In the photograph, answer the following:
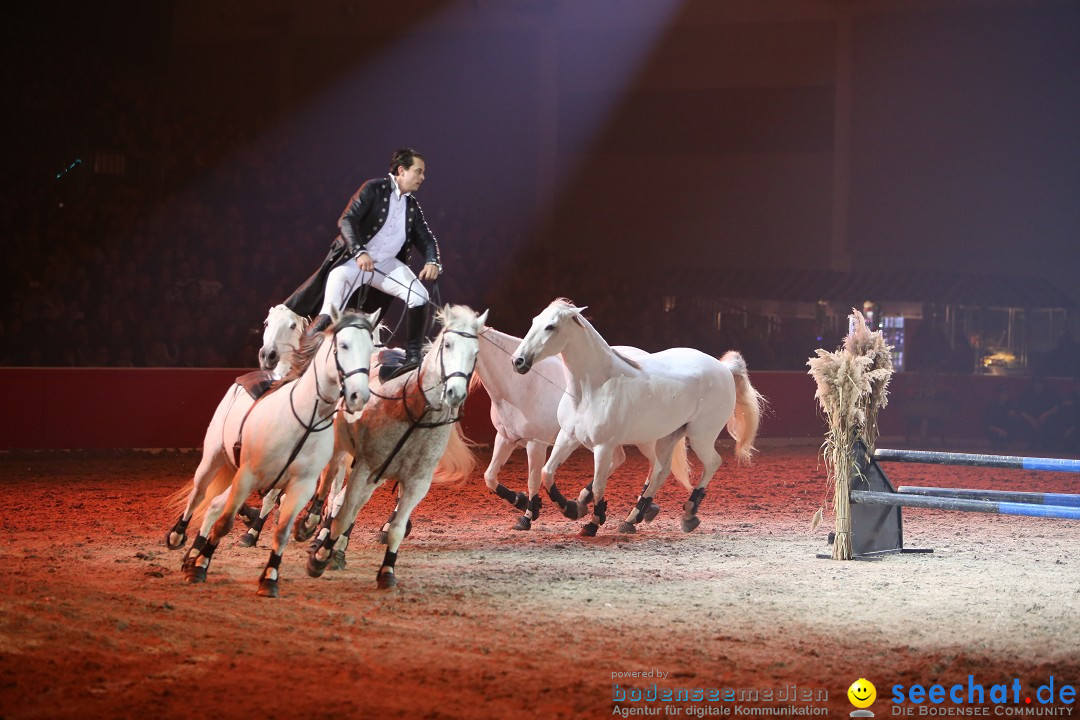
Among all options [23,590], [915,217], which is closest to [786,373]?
[915,217]

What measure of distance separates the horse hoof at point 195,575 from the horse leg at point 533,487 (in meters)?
3.18

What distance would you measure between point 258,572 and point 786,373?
12550mm

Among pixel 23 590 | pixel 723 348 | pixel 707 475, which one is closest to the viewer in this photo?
pixel 23 590

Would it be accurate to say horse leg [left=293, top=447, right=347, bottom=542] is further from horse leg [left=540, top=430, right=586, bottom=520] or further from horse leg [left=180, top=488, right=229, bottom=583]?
horse leg [left=540, top=430, right=586, bottom=520]

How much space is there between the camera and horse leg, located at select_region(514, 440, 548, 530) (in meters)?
9.17

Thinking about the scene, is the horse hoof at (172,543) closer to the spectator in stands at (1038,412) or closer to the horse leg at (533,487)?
the horse leg at (533,487)

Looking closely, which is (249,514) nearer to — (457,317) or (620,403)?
(457,317)

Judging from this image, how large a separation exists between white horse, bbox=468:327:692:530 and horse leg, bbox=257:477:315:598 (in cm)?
274

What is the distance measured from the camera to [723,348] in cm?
1967

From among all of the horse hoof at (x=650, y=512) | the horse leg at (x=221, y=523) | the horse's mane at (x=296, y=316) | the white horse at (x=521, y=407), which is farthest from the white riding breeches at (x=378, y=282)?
the horse hoof at (x=650, y=512)

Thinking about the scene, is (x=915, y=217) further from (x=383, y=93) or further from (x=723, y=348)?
(x=383, y=93)

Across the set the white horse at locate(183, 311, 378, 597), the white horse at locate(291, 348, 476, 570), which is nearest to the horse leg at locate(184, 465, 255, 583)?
the white horse at locate(183, 311, 378, 597)

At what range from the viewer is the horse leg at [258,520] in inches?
297

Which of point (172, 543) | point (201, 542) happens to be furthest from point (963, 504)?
point (172, 543)
